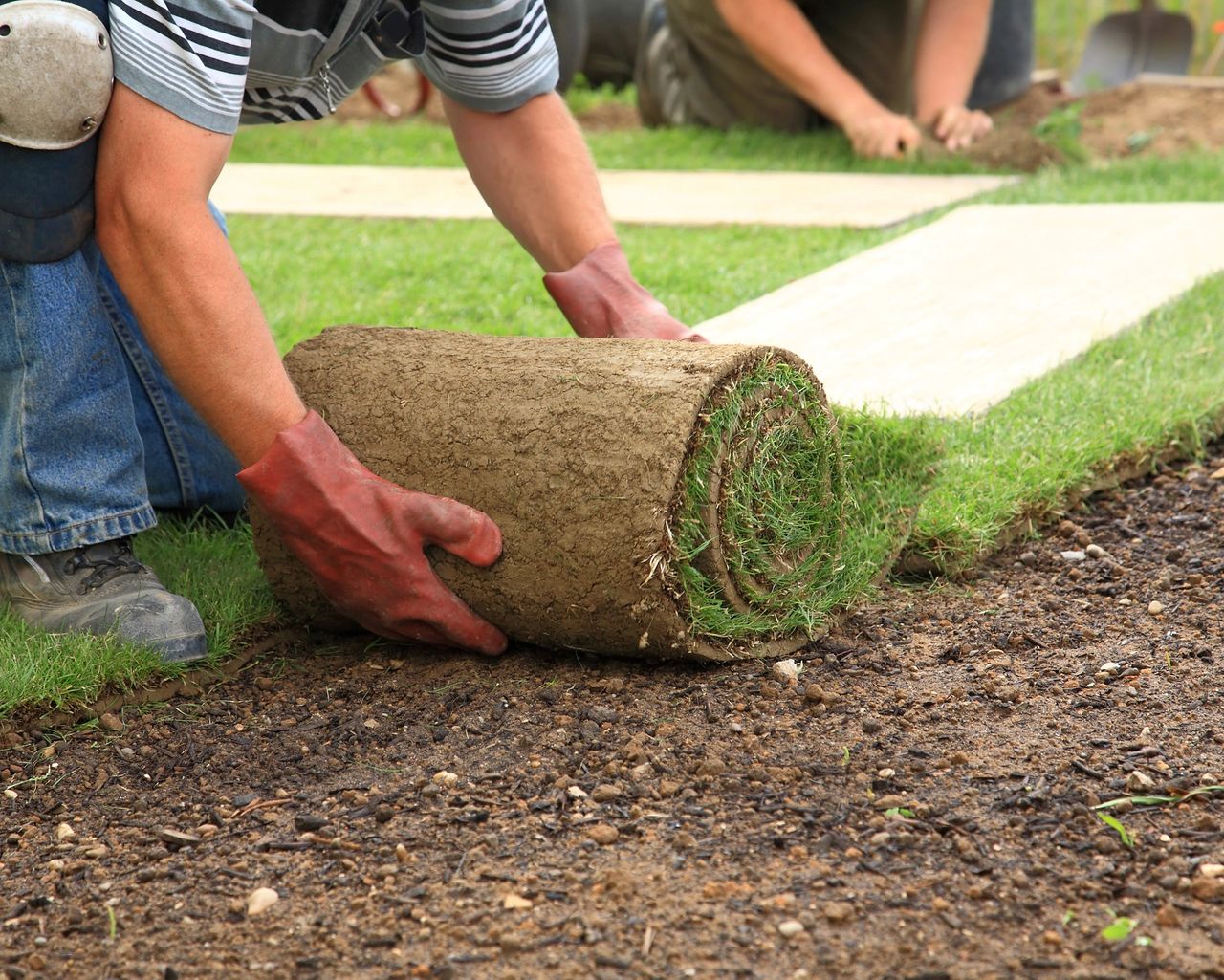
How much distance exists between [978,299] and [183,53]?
235 cm

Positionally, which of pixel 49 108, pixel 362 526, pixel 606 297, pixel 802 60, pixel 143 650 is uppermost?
pixel 49 108

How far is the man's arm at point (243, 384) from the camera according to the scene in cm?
195

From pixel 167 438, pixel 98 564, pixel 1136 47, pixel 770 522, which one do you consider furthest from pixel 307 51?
pixel 1136 47

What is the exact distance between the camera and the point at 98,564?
227 cm

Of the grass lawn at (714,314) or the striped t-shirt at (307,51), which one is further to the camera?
the grass lawn at (714,314)

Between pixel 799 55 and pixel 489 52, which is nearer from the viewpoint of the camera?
pixel 489 52

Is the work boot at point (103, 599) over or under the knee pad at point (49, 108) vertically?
under

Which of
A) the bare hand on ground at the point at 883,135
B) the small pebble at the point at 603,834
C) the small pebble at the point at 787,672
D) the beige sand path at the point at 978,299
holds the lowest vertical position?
the small pebble at the point at 787,672

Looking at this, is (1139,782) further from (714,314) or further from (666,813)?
(714,314)

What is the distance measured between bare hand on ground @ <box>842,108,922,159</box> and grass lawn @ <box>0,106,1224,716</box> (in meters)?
0.09

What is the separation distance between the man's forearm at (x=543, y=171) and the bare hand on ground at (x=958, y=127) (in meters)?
3.46

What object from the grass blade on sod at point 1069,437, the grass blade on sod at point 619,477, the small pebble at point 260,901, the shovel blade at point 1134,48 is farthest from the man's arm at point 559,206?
the shovel blade at point 1134,48

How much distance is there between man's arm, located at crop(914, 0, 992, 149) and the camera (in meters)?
5.95

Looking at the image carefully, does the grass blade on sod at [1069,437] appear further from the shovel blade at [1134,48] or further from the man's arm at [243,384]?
the shovel blade at [1134,48]
